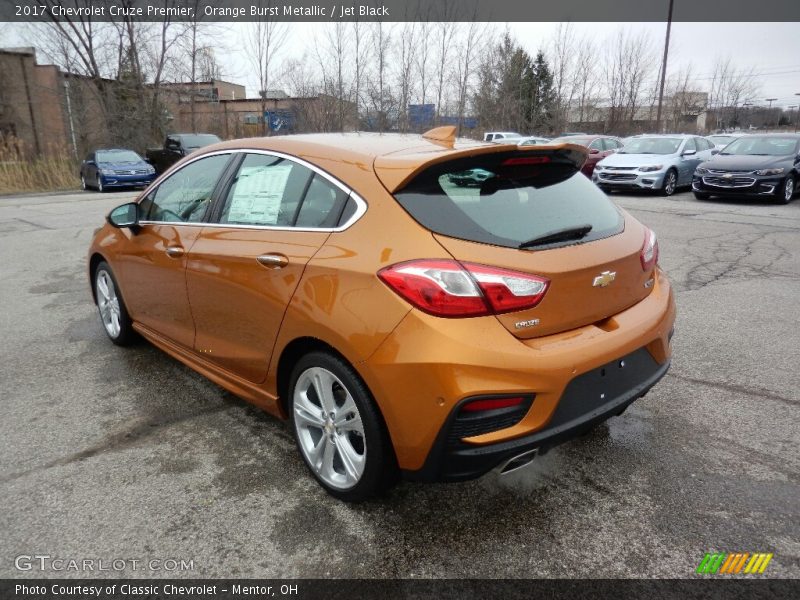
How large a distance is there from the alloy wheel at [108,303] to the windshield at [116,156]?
1687 centimetres

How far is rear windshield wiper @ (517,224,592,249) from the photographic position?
2.27m

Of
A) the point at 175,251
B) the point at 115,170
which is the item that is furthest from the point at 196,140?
the point at 175,251

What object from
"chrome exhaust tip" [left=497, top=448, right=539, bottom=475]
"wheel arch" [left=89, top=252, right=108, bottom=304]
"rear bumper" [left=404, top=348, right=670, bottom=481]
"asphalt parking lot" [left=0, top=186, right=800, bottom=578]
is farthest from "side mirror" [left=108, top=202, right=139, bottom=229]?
"chrome exhaust tip" [left=497, top=448, right=539, bottom=475]


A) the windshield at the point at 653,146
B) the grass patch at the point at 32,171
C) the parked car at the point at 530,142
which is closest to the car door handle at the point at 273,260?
the parked car at the point at 530,142

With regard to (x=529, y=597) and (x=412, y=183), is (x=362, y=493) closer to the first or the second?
(x=529, y=597)

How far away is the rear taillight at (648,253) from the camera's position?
8.88ft

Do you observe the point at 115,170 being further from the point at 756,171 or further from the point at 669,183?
the point at 756,171

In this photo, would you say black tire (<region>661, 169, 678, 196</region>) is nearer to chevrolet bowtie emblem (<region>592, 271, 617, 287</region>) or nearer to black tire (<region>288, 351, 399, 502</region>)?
chevrolet bowtie emblem (<region>592, 271, 617, 287</region>)

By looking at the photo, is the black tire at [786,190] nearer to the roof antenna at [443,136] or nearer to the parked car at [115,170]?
the roof antenna at [443,136]

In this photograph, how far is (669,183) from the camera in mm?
15555

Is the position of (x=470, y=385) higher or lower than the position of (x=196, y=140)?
lower

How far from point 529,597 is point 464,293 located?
1.15 metres

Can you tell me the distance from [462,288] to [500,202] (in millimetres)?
548

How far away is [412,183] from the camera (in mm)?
2342
